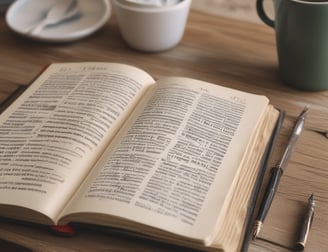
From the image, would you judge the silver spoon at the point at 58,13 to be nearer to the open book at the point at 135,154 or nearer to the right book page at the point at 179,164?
the open book at the point at 135,154

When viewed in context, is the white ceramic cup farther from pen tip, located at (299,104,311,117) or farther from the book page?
pen tip, located at (299,104,311,117)

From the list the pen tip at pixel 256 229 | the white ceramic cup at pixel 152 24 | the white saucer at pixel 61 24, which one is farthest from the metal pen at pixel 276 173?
the white saucer at pixel 61 24

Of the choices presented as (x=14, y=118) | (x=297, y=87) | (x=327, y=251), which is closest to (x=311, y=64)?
(x=297, y=87)

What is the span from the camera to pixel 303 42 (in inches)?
30.3

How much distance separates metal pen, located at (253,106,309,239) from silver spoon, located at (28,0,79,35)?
0.48 metres

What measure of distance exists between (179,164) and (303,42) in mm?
281

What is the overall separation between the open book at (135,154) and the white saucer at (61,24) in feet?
0.58

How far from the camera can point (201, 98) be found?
729 mm

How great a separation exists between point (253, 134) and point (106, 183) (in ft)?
0.65

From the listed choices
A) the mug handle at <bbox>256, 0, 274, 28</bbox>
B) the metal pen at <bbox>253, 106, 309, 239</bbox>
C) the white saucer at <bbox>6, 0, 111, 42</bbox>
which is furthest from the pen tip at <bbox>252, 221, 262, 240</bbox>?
the white saucer at <bbox>6, 0, 111, 42</bbox>

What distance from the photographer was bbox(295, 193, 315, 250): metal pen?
584 mm

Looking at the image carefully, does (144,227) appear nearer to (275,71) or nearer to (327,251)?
(327,251)

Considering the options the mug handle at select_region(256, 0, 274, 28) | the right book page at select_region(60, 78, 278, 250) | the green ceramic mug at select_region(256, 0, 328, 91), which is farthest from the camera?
the mug handle at select_region(256, 0, 274, 28)

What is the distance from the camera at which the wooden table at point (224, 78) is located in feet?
1.97
